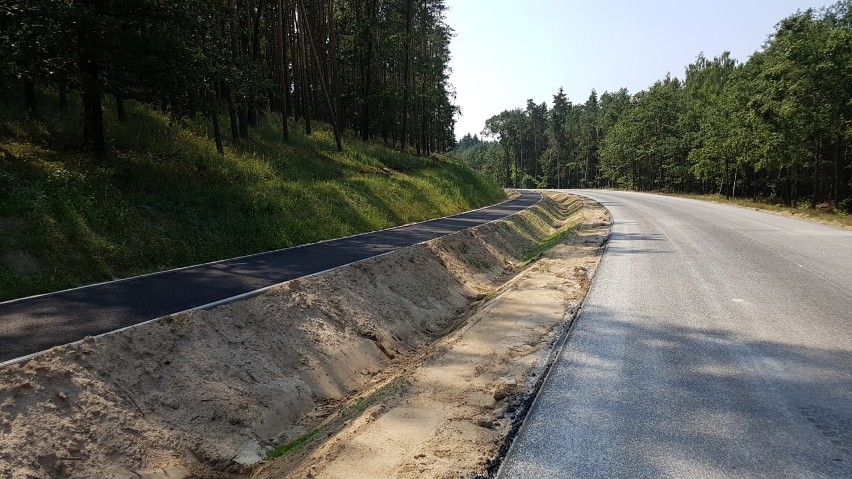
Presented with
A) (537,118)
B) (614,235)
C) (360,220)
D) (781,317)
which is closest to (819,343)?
(781,317)

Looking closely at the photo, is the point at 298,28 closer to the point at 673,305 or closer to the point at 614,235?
the point at 614,235

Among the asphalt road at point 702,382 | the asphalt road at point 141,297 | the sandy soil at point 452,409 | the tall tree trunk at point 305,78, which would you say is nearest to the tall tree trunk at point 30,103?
the asphalt road at point 141,297

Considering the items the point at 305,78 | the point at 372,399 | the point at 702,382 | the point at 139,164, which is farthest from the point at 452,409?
the point at 305,78

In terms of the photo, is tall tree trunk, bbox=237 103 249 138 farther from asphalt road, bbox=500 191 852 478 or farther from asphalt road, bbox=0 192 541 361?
asphalt road, bbox=500 191 852 478

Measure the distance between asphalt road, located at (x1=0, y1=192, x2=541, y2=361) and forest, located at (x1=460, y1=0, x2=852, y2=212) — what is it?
1228 inches

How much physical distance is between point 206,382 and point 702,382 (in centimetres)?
555

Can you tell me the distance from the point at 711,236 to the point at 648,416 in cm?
1343

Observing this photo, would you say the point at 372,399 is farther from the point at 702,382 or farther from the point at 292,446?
the point at 702,382

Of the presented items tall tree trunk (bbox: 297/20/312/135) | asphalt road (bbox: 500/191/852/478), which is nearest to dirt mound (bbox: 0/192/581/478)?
asphalt road (bbox: 500/191/852/478)

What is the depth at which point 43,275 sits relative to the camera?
888cm

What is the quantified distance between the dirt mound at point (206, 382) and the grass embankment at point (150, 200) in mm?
4195

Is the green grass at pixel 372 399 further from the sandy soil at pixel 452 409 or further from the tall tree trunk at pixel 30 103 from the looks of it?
the tall tree trunk at pixel 30 103

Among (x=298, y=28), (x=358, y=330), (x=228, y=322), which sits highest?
(x=298, y=28)

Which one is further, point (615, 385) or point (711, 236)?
point (711, 236)
